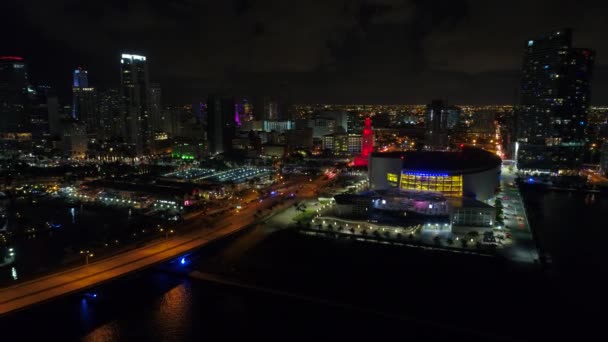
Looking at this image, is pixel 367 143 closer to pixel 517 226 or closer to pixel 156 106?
pixel 517 226

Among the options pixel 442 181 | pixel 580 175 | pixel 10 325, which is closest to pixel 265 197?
pixel 442 181

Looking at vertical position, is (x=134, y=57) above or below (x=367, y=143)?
above

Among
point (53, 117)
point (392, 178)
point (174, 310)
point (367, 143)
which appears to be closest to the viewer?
point (174, 310)

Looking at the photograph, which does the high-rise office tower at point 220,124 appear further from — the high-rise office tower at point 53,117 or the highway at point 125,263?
the highway at point 125,263

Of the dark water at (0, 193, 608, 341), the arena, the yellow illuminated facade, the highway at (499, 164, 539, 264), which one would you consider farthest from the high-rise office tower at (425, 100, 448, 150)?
the dark water at (0, 193, 608, 341)

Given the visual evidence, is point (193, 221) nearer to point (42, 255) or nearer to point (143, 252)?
point (143, 252)

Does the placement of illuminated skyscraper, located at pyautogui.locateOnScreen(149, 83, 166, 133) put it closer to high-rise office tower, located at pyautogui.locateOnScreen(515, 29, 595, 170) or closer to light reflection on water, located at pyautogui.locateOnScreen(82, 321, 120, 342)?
high-rise office tower, located at pyautogui.locateOnScreen(515, 29, 595, 170)

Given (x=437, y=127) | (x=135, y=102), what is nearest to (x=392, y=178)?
(x=437, y=127)
